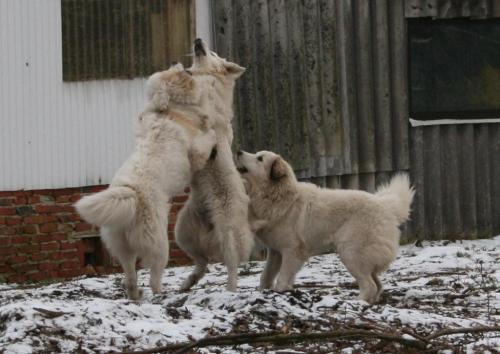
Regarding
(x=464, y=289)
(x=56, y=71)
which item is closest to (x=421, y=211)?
(x=464, y=289)

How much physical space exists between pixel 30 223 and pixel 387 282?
14.1 ft

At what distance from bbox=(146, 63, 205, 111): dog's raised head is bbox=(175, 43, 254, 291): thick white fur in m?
0.44

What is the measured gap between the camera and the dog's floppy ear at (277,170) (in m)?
9.01

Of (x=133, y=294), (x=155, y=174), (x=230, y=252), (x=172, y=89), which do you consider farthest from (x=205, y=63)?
(x=133, y=294)

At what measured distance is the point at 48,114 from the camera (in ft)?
38.9

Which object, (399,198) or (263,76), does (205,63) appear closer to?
(399,198)

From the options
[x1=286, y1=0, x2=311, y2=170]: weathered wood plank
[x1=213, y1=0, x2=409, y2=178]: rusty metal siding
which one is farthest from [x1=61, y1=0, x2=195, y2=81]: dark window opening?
[x1=286, y1=0, x2=311, y2=170]: weathered wood plank

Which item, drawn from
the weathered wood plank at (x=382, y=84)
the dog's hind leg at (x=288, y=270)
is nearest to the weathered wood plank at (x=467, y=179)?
the weathered wood plank at (x=382, y=84)

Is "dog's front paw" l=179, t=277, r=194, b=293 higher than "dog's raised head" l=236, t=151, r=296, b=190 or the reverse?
the reverse

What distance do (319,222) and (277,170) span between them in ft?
2.01

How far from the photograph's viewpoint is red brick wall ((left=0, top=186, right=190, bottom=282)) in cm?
1175

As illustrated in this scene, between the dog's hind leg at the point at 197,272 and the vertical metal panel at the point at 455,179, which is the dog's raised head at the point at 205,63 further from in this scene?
the vertical metal panel at the point at 455,179

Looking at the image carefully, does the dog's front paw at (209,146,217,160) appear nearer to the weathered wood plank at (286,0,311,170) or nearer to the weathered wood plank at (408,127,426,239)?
the weathered wood plank at (286,0,311,170)

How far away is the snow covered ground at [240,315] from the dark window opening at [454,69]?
3.64 m
